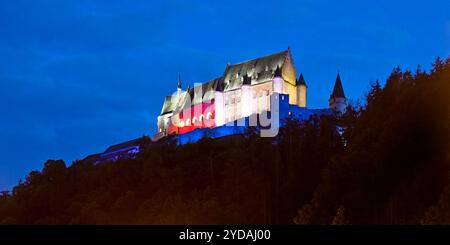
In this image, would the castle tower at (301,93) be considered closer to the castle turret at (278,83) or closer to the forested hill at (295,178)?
the castle turret at (278,83)

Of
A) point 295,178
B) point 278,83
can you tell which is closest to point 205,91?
point 278,83

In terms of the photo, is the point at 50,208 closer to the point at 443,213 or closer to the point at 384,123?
the point at 384,123

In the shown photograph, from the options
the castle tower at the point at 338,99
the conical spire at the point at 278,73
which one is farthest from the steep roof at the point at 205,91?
the castle tower at the point at 338,99

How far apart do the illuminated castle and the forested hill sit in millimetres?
26150

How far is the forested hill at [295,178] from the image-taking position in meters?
32.1

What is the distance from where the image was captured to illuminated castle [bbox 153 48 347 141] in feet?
309

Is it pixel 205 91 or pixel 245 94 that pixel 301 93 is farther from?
pixel 205 91

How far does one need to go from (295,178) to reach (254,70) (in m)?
58.3

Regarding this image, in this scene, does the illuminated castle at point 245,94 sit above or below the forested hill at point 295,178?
above

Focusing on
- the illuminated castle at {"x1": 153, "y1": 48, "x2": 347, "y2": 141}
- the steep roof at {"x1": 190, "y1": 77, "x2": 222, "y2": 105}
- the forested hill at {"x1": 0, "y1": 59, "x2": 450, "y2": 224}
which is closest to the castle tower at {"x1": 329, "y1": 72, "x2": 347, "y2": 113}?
the illuminated castle at {"x1": 153, "y1": 48, "x2": 347, "y2": 141}

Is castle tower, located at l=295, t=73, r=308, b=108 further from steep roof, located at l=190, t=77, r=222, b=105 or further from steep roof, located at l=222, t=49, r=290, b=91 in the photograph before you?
steep roof, located at l=190, t=77, r=222, b=105

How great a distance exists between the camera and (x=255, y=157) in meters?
52.4
